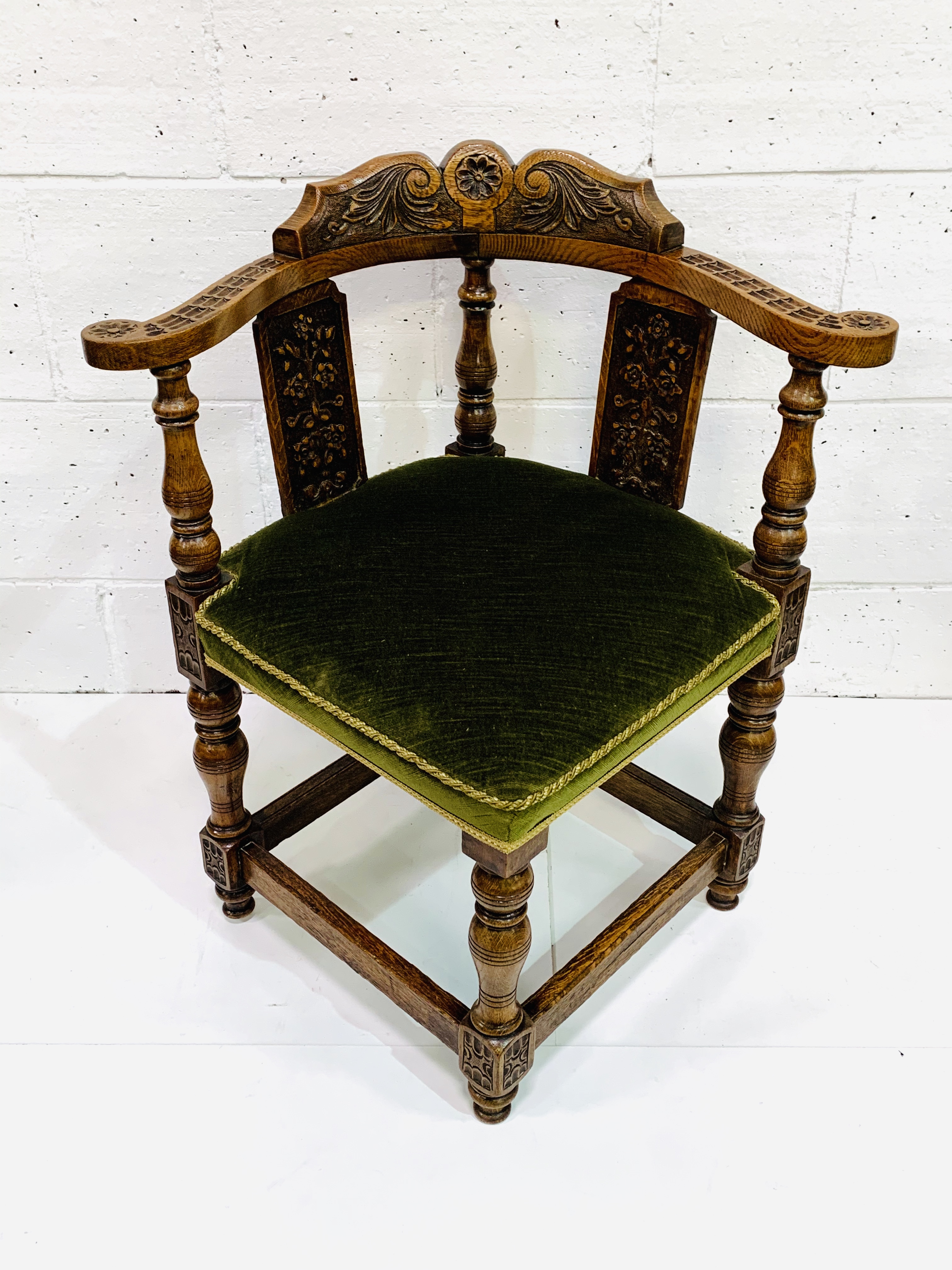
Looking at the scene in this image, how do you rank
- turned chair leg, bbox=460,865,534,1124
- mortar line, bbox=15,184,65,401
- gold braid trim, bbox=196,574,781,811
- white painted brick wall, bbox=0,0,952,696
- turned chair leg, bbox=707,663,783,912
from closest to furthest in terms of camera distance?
gold braid trim, bbox=196,574,781,811 < turned chair leg, bbox=460,865,534,1124 < turned chair leg, bbox=707,663,783,912 < white painted brick wall, bbox=0,0,952,696 < mortar line, bbox=15,184,65,401

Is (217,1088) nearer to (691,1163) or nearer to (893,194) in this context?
(691,1163)

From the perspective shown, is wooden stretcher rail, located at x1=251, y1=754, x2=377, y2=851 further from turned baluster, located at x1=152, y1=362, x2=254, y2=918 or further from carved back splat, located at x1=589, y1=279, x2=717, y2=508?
carved back splat, located at x1=589, y1=279, x2=717, y2=508

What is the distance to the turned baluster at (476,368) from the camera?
152 cm

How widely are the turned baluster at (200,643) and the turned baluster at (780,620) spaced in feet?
2.05

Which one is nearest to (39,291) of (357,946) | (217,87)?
(217,87)

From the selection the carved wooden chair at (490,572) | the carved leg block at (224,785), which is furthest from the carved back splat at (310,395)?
the carved leg block at (224,785)

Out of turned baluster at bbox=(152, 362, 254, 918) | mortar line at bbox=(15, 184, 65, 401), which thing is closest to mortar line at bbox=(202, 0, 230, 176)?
mortar line at bbox=(15, 184, 65, 401)

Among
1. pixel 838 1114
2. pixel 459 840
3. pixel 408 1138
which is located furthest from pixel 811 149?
pixel 408 1138

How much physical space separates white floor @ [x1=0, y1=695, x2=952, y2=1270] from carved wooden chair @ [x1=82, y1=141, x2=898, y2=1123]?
10 centimetres

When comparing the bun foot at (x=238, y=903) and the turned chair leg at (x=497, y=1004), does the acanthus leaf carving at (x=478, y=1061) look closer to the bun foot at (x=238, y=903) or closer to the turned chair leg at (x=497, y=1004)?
the turned chair leg at (x=497, y=1004)

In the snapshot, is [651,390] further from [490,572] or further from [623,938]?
[623,938]

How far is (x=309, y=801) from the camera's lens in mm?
1643

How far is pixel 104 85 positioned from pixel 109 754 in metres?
1.02

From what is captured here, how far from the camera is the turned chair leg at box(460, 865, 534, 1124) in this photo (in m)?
1.17
